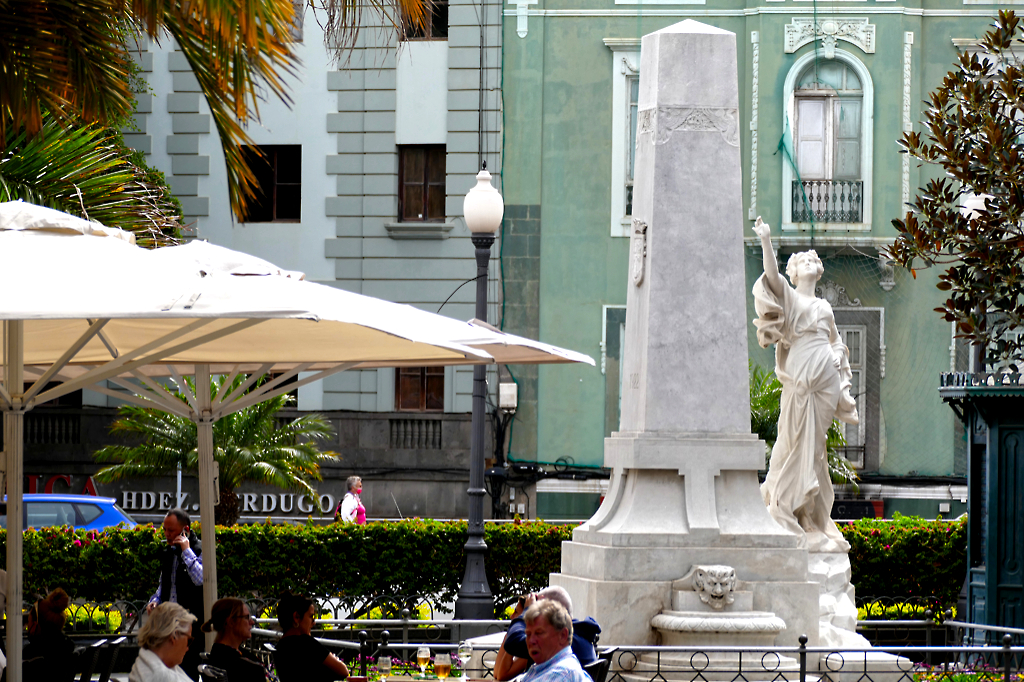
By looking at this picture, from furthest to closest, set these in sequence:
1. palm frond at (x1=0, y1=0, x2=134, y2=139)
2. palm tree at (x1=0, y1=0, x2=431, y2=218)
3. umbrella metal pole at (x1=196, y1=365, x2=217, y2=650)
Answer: umbrella metal pole at (x1=196, y1=365, x2=217, y2=650) → palm frond at (x1=0, y1=0, x2=134, y2=139) → palm tree at (x1=0, y1=0, x2=431, y2=218)

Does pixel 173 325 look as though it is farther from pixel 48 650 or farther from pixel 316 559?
pixel 316 559

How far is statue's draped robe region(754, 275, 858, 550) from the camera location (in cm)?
1180

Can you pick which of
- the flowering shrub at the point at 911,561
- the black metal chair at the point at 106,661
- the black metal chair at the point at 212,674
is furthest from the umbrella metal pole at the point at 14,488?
the flowering shrub at the point at 911,561

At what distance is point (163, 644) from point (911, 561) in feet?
35.4

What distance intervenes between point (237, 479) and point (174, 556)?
39.8 feet

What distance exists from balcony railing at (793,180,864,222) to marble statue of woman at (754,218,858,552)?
49.1 ft

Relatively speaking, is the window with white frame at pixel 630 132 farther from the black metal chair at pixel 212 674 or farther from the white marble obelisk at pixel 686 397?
the black metal chair at pixel 212 674

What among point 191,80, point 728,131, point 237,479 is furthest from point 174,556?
point 191,80

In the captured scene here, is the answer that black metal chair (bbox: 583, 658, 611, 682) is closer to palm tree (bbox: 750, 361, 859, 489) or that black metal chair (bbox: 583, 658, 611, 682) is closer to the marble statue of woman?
the marble statue of woman

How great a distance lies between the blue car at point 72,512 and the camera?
19.7m

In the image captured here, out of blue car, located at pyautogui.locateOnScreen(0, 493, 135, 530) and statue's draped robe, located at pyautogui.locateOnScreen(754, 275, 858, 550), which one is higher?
statue's draped robe, located at pyautogui.locateOnScreen(754, 275, 858, 550)

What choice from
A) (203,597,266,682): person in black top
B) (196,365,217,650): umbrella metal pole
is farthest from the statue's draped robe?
(203,597,266,682): person in black top

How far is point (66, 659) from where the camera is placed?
8203 mm

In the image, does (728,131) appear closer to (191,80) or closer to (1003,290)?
(1003,290)
